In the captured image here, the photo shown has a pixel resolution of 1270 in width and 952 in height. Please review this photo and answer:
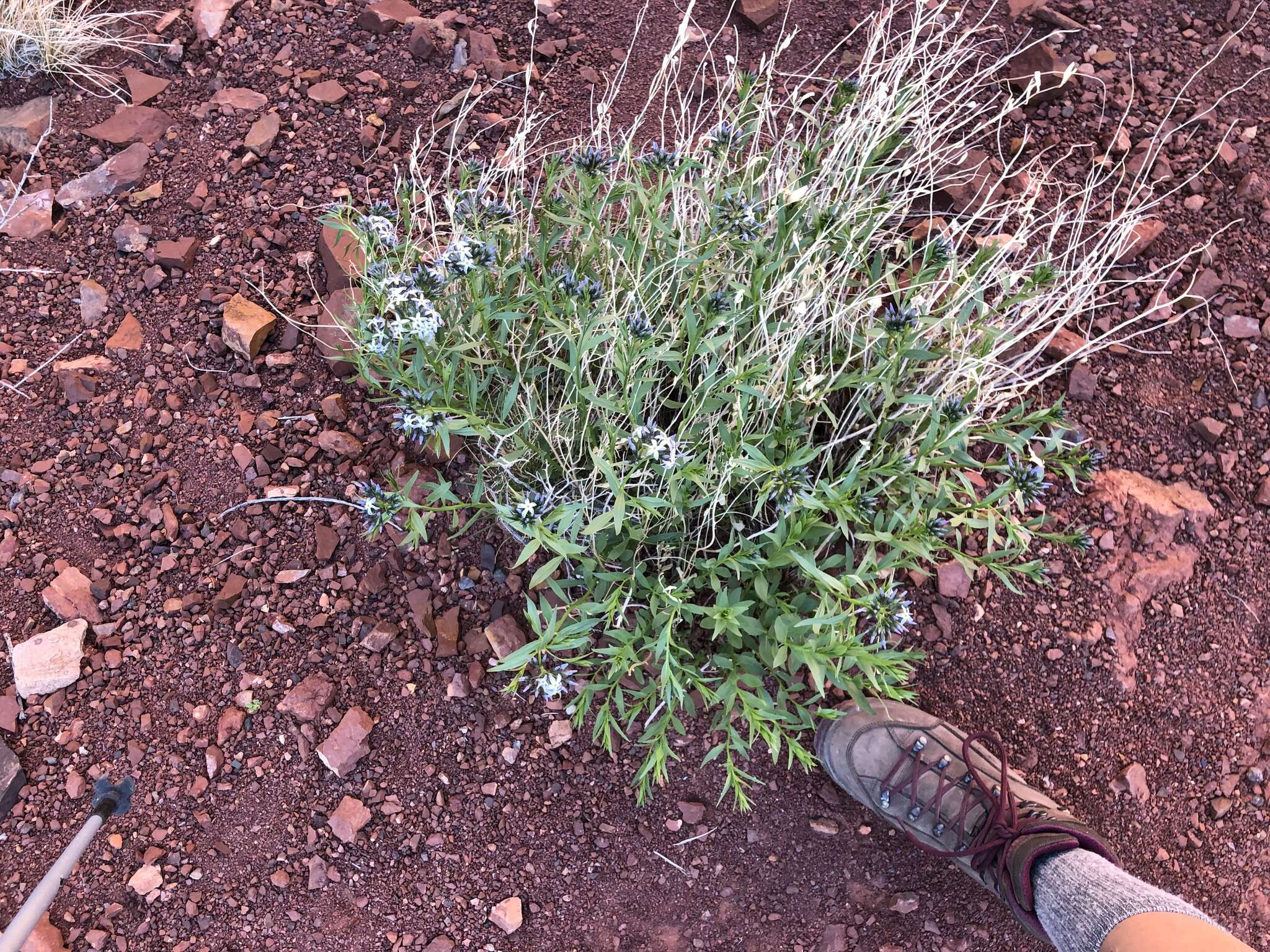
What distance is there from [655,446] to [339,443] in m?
1.19

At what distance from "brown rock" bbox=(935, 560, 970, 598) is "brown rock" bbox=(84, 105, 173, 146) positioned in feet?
9.68

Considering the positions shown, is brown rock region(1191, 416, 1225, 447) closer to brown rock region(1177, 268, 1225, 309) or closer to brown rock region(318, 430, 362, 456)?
brown rock region(1177, 268, 1225, 309)

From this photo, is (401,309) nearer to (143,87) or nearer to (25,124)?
(143,87)

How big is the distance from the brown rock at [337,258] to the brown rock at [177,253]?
0.42 m

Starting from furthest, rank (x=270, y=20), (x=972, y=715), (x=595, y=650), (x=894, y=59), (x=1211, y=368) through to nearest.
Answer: (x=270, y=20) < (x=1211, y=368) < (x=972, y=715) < (x=894, y=59) < (x=595, y=650)

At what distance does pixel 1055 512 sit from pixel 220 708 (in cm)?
243

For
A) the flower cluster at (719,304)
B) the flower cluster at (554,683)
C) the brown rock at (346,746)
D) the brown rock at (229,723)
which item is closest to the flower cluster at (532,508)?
the flower cluster at (554,683)

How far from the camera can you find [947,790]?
2428 millimetres

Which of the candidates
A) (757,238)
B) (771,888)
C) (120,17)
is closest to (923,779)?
(771,888)

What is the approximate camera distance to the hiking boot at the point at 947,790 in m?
2.27

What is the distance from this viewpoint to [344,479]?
2.54 meters

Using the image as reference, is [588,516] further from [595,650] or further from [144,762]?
[144,762]

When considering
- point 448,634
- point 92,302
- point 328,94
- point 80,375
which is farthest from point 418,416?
point 328,94

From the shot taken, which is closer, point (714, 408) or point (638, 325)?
point (638, 325)
